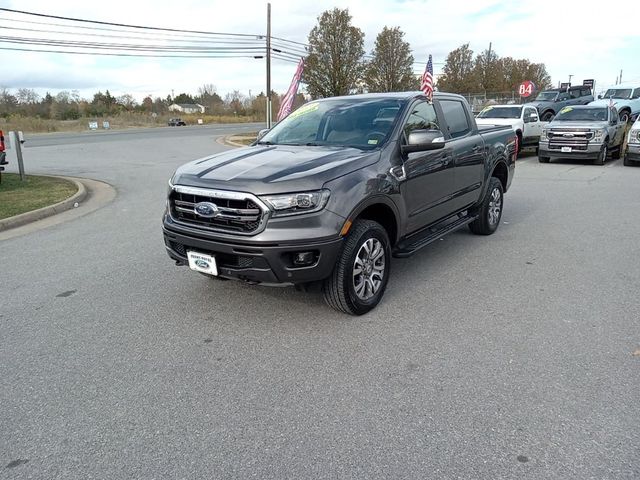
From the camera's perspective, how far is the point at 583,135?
1449 centimetres

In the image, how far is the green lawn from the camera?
8445 mm

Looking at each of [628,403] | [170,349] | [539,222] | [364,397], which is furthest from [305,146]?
[539,222]

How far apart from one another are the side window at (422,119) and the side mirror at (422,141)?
0.81 feet

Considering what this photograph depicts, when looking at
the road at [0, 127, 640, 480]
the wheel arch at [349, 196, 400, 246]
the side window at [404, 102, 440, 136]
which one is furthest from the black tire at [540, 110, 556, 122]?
the wheel arch at [349, 196, 400, 246]

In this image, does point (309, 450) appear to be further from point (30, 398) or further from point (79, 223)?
point (79, 223)

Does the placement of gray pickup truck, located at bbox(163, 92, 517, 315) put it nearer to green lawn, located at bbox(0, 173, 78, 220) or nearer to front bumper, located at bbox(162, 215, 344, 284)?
front bumper, located at bbox(162, 215, 344, 284)

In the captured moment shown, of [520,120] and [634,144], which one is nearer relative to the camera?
[634,144]

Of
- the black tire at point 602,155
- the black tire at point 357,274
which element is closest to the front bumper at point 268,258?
the black tire at point 357,274

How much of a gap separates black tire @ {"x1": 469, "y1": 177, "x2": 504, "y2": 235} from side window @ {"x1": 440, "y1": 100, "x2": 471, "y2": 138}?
0.97 metres

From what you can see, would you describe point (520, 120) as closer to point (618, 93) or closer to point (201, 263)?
point (618, 93)

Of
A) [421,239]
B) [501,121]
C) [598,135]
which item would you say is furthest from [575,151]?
[421,239]

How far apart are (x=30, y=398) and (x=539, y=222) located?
275 inches

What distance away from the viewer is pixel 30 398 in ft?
10.1

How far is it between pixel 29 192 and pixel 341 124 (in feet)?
26.1
